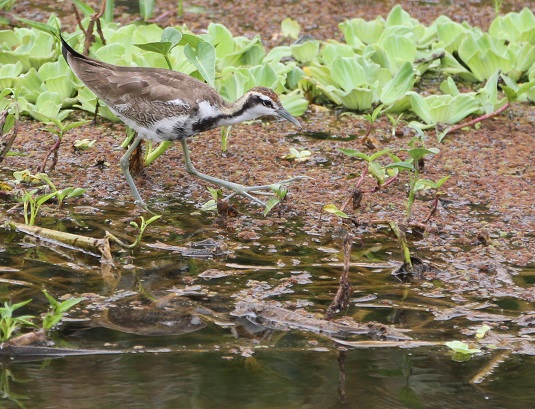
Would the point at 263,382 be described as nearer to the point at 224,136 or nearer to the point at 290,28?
the point at 224,136

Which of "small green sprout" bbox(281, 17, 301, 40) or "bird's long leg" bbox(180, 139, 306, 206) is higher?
"small green sprout" bbox(281, 17, 301, 40)

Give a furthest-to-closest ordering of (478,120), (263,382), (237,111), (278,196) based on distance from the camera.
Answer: (478,120) → (237,111) → (278,196) → (263,382)

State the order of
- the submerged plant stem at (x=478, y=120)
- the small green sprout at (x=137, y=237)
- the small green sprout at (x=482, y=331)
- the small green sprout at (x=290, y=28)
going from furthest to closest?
the small green sprout at (x=290, y=28)
the submerged plant stem at (x=478, y=120)
the small green sprout at (x=137, y=237)
the small green sprout at (x=482, y=331)

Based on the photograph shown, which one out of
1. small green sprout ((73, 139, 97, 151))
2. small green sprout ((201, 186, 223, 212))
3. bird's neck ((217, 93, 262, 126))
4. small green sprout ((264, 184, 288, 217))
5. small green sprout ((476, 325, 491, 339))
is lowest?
small green sprout ((73, 139, 97, 151))

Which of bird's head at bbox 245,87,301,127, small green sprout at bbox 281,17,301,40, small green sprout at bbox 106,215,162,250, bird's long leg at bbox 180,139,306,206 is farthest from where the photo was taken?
small green sprout at bbox 281,17,301,40

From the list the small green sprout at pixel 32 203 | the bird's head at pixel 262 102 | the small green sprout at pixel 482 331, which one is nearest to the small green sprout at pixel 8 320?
the small green sprout at pixel 32 203

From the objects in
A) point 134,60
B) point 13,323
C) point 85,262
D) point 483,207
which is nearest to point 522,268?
point 483,207

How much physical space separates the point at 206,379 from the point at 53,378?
582 millimetres

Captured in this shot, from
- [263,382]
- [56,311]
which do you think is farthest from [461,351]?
[56,311]

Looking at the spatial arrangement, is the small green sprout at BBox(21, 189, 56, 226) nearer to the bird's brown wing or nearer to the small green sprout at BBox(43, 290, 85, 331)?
the bird's brown wing

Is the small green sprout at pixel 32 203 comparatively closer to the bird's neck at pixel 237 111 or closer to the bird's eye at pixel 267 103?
the bird's neck at pixel 237 111

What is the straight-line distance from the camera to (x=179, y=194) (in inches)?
231

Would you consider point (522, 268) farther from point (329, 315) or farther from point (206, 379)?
point (206, 379)

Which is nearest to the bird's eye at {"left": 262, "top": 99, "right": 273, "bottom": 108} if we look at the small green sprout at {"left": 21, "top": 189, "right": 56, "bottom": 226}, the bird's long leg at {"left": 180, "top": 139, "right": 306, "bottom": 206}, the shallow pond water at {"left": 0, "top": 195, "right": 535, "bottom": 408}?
the bird's long leg at {"left": 180, "top": 139, "right": 306, "bottom": 206}
